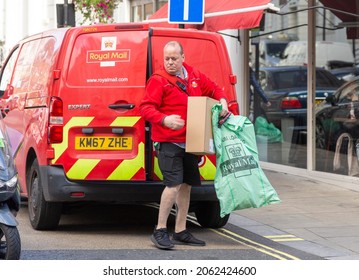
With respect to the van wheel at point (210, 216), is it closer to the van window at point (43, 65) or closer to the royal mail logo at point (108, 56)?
the royal mail logo at point (108, 56)

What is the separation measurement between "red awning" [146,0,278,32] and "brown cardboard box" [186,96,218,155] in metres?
3.19

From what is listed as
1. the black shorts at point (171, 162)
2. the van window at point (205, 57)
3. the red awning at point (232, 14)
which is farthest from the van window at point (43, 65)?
the red awning at point (232, 14)

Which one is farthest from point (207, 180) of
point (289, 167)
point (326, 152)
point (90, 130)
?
point (289, 167)

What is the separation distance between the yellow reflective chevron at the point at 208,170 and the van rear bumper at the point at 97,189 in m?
0.44

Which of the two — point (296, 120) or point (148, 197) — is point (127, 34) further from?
point (296, 120)

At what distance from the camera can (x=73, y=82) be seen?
827 centimetres

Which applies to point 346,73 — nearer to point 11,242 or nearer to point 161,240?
point 161,240

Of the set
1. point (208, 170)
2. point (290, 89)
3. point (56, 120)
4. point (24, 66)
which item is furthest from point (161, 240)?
point (290, 89)

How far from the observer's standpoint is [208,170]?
332 inches

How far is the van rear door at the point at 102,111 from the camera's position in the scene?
8188 millimetres

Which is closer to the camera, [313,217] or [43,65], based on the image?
[43,65]

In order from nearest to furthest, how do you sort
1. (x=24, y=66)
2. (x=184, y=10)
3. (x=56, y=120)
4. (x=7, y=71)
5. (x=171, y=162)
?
(x=171, y=162) < (x=56, y=120) < (x=24, y=66) < (x=7, y=71) < (x=184, y=10)

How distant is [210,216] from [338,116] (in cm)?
413

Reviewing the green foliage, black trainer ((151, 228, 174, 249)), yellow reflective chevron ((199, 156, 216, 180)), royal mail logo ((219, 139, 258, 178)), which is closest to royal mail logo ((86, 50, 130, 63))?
yellow reflective chevron ((199, 156, 216, 180))
